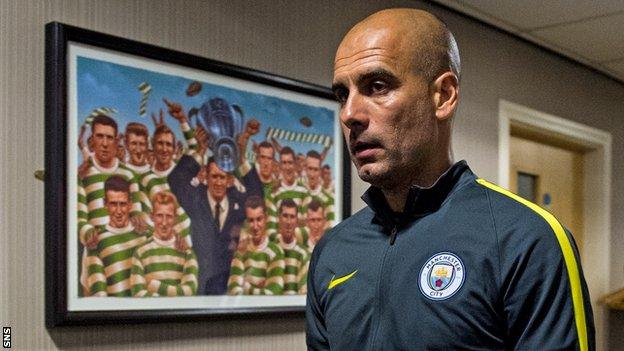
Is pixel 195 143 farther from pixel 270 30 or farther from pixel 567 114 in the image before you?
pixel 567 114

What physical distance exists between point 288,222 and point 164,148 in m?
0.43

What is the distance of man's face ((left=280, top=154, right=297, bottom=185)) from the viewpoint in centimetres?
197

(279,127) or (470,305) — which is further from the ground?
(279,127)

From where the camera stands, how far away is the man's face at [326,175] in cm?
208

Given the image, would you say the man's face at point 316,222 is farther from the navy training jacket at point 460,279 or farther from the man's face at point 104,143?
the navy training jacket at point 460,279

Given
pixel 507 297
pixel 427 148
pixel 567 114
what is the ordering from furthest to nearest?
1. pixel 567 114
2. pixel 427 148
3. pixel 507 297

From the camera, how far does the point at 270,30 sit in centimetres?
199

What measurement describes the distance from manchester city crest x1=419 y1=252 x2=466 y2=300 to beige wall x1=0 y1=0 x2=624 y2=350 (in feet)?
2.76

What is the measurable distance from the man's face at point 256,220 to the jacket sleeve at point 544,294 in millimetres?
1062

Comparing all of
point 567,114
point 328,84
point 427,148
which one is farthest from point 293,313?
point 567,114

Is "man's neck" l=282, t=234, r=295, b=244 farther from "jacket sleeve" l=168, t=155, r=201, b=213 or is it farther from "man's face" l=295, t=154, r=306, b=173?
"jacket sleeve" l=168, t=155, r=201, b=213

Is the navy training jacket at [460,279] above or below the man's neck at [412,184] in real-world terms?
below

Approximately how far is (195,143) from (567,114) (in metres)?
1.97

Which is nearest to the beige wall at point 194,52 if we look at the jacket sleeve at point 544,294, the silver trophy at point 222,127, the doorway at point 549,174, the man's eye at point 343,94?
the silver trophy at point 222,127
